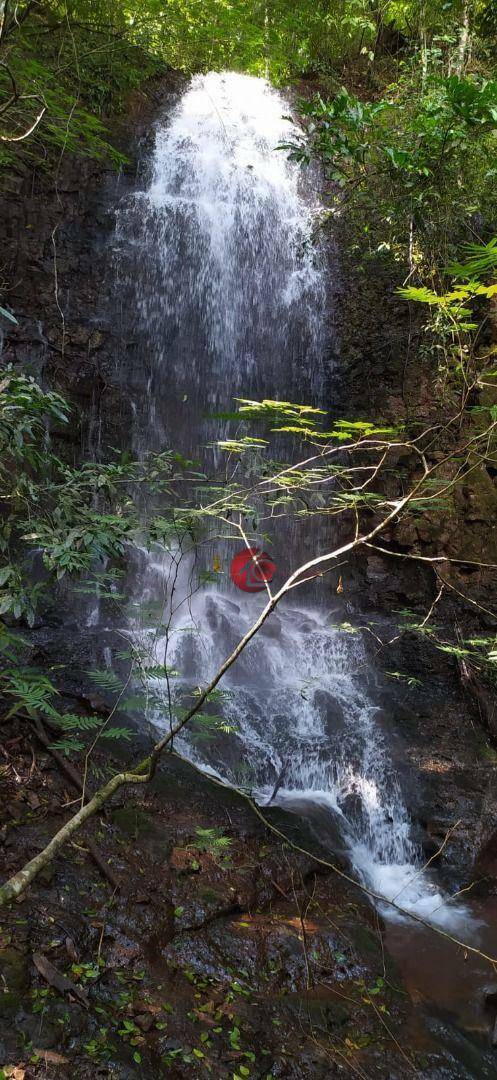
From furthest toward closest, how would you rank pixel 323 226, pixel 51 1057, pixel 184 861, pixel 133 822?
pixel 323 226 < pixel 133 822 < pixel 184 861 < pixel 51 1057

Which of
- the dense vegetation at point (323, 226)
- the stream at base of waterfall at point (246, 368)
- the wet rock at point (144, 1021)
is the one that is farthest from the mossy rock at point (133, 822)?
the stream at base of waterfall at point (246, 368)

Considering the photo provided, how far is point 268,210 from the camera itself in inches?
357

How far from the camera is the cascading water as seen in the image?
A: 5680 millimetres

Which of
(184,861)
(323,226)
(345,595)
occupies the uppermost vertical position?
(323,226)

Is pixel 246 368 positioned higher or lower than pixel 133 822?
higher

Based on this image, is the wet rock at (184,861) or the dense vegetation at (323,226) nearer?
the dense vegetation at (323,226)

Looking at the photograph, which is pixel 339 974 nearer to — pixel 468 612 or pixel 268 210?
pixel 468 612

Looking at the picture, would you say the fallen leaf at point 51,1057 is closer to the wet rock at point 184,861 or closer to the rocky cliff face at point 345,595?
the rocky cliff face at point 345,595

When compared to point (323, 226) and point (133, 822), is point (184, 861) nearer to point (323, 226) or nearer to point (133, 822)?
point (133, 822)

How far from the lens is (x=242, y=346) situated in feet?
28.3

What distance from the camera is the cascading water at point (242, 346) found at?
224 inches

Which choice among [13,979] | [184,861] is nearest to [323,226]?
[184,861]

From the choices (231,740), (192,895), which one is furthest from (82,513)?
(231,740)

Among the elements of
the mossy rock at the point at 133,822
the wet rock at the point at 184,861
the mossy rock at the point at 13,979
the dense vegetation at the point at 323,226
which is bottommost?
the wet rock at the point at 184,861
